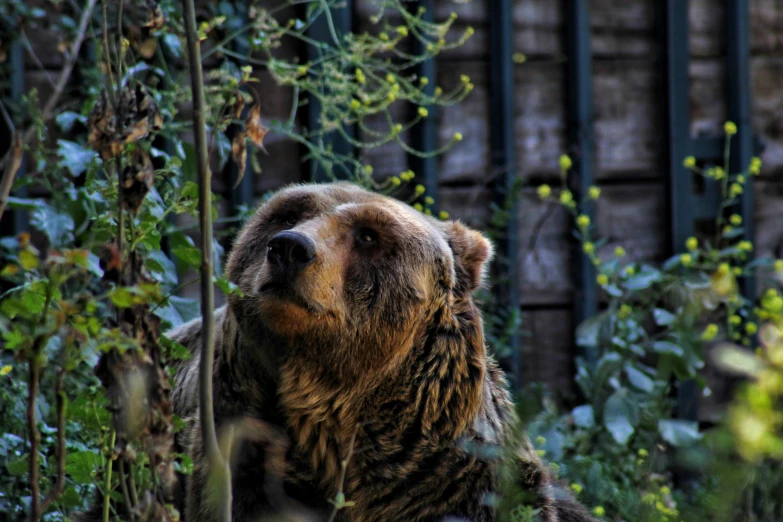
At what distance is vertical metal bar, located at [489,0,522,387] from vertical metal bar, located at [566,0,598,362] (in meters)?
0.34

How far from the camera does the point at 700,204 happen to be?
5.21 meters

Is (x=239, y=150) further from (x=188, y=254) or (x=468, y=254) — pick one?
(x=468, y=254)

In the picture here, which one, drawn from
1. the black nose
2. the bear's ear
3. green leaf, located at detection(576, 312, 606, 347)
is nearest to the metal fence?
green leaf, located at detection(576, 312, 606, 347)

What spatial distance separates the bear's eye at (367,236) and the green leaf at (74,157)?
0.95m

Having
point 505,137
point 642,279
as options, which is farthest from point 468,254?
point 505,137

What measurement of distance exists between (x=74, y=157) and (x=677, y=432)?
2695 mm

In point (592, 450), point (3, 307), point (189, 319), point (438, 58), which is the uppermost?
point (438, 58)

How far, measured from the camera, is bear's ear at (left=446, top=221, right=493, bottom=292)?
2.91 meters

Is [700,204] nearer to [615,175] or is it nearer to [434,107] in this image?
[615,175]

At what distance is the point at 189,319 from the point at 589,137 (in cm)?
255

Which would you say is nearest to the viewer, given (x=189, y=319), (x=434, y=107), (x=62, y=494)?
→ (x=62, y=494)

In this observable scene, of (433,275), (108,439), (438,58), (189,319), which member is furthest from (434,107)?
(108,439)

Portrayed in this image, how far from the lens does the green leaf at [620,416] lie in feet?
12.9

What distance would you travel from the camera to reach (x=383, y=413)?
2656 millimetres
